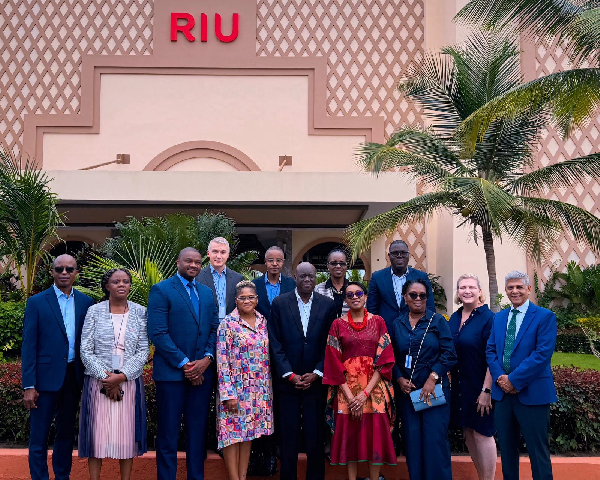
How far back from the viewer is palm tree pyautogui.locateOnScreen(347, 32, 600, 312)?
834cm

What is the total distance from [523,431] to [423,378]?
75cm

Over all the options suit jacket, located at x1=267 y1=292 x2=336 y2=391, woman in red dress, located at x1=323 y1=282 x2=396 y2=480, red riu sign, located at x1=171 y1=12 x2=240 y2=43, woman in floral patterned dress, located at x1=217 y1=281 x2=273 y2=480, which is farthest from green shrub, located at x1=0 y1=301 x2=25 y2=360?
red riu sign, located at x1=171 y1=12 x2=240 y2=43

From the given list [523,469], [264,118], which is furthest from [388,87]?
[523,469]

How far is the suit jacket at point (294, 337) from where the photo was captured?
15.7ft

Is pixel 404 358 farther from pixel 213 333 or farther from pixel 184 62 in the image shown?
pixel 184 62

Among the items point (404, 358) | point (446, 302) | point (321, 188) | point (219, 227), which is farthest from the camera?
point (446, 302)

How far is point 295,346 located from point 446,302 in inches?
386

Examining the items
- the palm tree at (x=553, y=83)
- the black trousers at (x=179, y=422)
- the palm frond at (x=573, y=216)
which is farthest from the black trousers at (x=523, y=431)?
the palm frond at (x=573, y=216)

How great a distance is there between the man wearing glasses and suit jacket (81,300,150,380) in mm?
1570

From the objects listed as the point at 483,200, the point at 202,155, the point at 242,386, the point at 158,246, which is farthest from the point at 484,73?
the point at 202,155

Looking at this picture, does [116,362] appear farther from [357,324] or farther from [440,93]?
[440,93]

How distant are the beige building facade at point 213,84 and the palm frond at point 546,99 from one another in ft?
23.1

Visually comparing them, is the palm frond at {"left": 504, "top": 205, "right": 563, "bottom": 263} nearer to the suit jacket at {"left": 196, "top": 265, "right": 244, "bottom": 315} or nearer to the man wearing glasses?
the man wearing glasses

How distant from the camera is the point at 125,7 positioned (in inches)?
580
